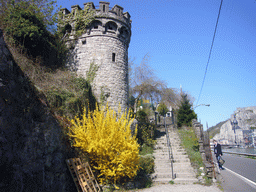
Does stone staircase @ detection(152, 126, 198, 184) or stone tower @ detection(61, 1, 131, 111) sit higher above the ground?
stone tower @ detection(61, 1, 131, 111)

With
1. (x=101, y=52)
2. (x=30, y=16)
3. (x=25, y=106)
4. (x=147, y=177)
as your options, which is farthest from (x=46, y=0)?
(x=147, y=177)

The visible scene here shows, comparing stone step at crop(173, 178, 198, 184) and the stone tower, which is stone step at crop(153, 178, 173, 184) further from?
the stone tower

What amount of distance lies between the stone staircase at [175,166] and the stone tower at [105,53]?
12.5ft

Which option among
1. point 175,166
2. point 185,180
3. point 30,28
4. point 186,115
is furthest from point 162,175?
point 186,115

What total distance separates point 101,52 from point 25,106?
7.44 meters

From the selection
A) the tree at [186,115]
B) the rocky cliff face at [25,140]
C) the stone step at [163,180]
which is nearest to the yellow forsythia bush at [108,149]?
the rocky cliff face at [25,140]

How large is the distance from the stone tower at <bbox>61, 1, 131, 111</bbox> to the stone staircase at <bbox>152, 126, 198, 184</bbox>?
383 centimetres

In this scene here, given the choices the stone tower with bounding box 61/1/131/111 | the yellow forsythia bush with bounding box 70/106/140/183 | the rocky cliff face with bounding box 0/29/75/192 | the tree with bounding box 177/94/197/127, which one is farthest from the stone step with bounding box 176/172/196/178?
the tree with bounding box 177/94/197/127

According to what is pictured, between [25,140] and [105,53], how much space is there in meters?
8.12

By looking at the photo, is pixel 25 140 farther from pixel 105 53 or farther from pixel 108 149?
pixel 105 53

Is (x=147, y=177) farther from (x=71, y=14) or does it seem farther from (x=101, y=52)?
(x=71, y=14)

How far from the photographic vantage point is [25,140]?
4.52 m

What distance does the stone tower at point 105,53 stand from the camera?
36.3 feet

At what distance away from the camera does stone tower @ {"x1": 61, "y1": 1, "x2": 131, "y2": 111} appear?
11078mm
